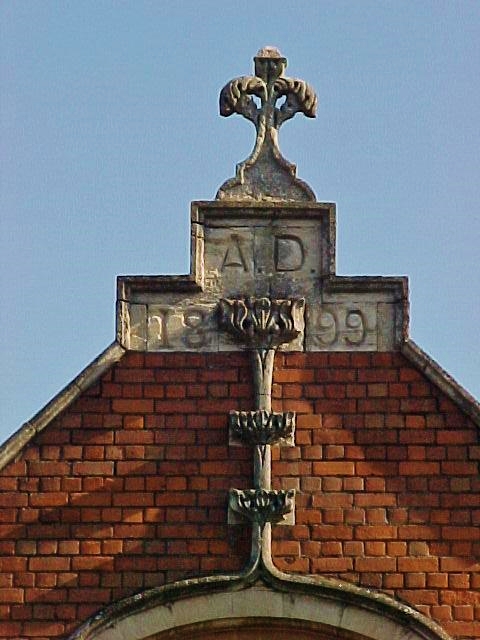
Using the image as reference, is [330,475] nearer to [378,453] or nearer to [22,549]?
[378,453]

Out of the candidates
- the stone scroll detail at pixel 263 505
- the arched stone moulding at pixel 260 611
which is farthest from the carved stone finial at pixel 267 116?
the arched stone moulding at pixel 260 611

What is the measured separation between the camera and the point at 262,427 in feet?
48.7

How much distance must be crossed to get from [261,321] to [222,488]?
129 cm

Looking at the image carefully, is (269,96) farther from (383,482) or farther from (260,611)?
(260,611)

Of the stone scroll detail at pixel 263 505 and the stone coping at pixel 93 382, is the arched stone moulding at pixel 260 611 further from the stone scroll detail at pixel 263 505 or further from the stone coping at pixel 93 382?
the stone coping at pixel 93 382

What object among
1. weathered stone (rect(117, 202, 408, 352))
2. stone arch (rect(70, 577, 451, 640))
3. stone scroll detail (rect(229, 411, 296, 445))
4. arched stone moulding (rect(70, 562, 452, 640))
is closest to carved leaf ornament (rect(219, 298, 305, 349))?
weathered stone (rect(117, 202, 408, 352))

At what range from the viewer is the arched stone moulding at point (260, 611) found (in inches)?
564

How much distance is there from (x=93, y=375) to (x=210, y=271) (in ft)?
3.86

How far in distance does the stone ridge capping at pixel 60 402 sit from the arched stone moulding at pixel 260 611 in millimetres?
1398

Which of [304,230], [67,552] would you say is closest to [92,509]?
[67,552]

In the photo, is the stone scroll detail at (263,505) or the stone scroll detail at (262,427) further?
the stone scroll detail at (262,427)

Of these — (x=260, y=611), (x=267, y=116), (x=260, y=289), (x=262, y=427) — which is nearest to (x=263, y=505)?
(x=262, y=427)

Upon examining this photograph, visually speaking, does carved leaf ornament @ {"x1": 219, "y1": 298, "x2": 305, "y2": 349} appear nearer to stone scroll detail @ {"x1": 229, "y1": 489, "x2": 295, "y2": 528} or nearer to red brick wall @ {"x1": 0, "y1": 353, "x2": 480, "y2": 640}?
red brick wall @ {"x1": 0, "y1": 353, "x2": 480, "y2": 640}

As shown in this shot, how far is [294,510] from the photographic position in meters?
14.7
